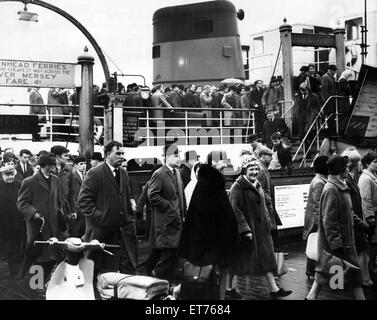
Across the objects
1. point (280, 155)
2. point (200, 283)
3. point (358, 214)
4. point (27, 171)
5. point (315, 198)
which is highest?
point (280, 155)

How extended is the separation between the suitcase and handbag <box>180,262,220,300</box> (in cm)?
58

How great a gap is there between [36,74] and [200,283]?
4.01 m

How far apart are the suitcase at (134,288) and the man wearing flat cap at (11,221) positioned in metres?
3.04

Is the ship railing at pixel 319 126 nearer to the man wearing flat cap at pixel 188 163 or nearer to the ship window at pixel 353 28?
the man wearing flat cap at pixel 188 163

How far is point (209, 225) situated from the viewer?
621 centimetres

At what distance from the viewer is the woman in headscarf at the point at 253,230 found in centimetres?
679

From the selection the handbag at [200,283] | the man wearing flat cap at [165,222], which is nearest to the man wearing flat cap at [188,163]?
the man wearing flat cap at [165,222]

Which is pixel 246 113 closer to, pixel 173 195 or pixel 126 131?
pixel 126 131

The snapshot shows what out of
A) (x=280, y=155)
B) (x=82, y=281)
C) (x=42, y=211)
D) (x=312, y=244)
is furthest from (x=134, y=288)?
(x=280, y=155)

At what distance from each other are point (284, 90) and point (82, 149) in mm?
5990

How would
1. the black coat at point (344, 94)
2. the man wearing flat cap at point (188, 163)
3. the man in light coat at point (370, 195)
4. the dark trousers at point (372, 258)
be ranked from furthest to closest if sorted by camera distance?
the black coat at point (344, 94), the man wearing flat cap at point (188, 163), the dark trousers at point (372, 258), the man in light coat at point (370, 195)

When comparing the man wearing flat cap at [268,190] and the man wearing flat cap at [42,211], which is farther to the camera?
the man wearing flat cap at [268,190]

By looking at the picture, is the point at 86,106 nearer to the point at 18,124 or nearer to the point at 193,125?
the point at 18,124

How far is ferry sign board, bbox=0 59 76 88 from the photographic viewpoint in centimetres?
821
